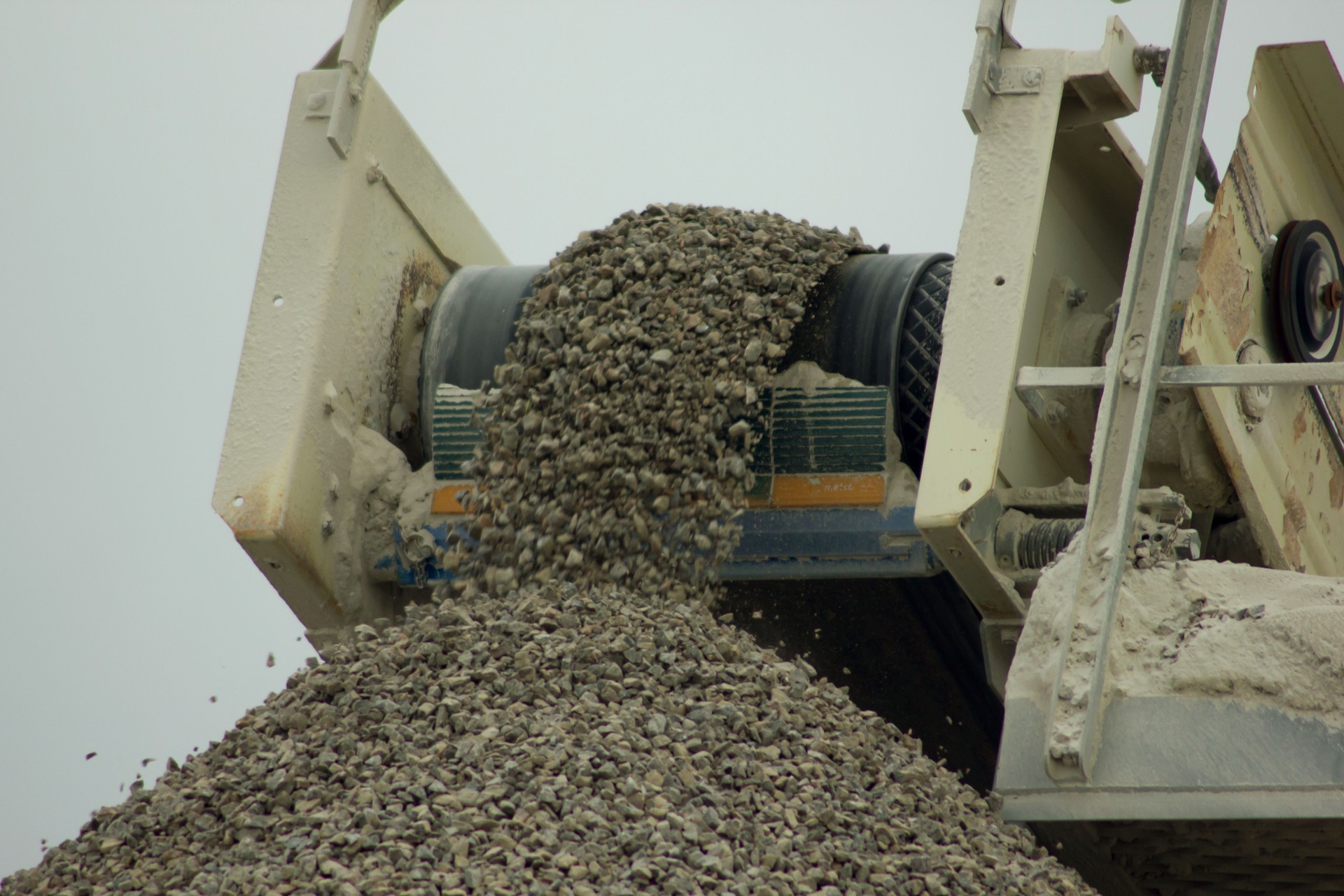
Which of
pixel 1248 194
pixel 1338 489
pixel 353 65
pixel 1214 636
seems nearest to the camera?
pixel 1214 636

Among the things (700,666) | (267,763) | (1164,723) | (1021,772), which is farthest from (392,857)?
(1164,723)

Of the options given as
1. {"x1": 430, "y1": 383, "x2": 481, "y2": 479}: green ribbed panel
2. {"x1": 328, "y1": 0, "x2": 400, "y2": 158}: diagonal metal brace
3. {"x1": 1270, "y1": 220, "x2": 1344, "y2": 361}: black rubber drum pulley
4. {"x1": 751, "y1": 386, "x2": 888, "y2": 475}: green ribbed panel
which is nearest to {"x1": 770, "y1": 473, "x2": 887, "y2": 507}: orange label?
{"x1": 751, "y1": 386, "x2": 888, "y2": 475}: green ribbed panel

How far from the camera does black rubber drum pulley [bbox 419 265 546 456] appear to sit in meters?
3.97

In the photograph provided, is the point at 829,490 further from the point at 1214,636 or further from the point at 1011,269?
the point at 1214,636

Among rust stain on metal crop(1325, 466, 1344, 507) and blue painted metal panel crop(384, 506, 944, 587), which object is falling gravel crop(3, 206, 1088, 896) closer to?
blue painted metal panel crop(384, 506, 944, 587)

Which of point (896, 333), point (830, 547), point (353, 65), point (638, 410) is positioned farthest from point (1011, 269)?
point (353, 65)

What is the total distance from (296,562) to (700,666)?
47.2 inches

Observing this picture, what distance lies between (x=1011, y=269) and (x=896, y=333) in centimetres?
38

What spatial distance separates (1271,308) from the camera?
346cm

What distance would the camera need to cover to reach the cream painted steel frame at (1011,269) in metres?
3.13

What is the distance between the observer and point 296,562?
12.1ft

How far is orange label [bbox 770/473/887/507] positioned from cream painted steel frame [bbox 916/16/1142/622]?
11.7 inches

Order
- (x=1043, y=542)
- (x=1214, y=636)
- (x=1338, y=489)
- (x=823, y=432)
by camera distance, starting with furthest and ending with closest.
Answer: (x=1338, y=489)
(x=823, y=432)
(x=1043, y=542)
(x=1214, y=636)

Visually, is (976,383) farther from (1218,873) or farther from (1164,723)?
(1218,873)
